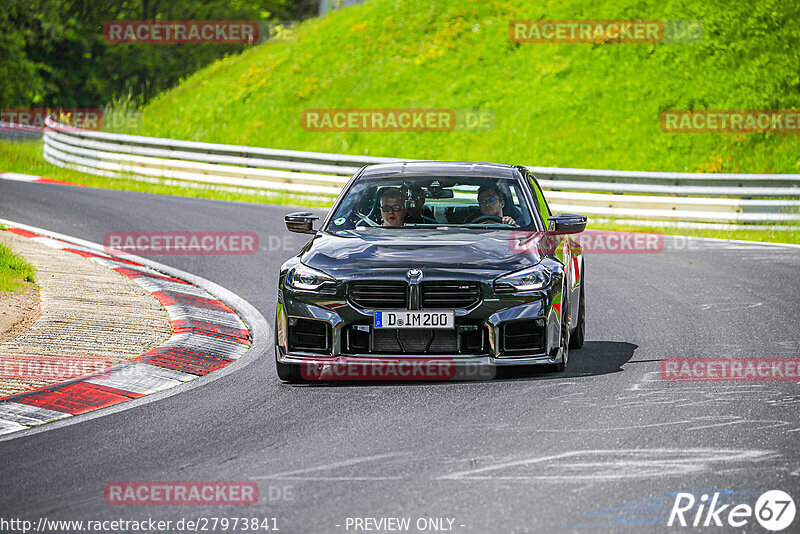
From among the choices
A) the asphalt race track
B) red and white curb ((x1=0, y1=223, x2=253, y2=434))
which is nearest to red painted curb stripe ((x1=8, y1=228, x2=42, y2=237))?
red and white curb ((x1=0, y1=223, x2=253, y2=434))

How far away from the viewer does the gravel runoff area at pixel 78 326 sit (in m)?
8.96

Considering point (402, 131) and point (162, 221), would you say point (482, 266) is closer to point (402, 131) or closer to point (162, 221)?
point (162, 221)

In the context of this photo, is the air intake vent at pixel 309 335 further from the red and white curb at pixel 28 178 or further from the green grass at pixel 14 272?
the red and white curb at pixel 28 178

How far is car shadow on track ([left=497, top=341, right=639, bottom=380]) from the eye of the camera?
29.3 feet

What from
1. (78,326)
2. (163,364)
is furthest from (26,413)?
(78,326)

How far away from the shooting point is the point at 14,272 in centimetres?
1282

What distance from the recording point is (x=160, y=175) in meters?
28.1

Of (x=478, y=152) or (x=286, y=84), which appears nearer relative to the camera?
(x=478, y=152)

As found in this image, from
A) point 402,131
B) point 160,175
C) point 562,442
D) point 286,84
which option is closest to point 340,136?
point 402,131

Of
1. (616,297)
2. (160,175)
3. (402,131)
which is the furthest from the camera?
(402,131)

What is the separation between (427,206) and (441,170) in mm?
374

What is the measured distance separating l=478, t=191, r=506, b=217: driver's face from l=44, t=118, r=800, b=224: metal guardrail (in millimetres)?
11522

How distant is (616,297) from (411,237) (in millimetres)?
4764

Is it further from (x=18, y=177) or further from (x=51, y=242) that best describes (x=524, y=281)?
(x=18, y=177)
